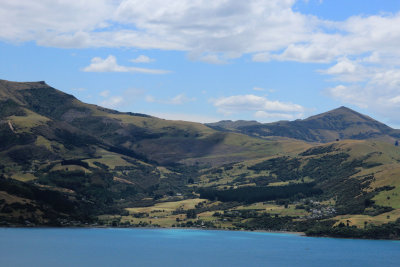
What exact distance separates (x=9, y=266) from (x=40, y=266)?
1043cm

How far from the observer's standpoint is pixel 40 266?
196m

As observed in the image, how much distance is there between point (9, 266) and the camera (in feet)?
633
